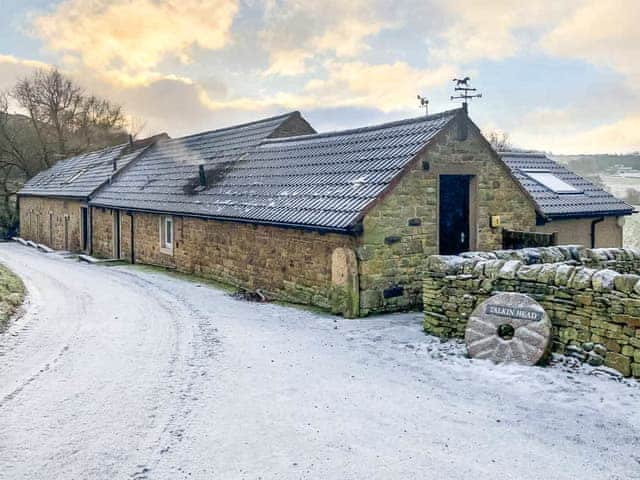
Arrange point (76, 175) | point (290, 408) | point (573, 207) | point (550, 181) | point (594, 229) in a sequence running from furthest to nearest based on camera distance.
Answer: point (76, 175), point (550, 181), point (594, 229), point (573, 207), point (290, 408)

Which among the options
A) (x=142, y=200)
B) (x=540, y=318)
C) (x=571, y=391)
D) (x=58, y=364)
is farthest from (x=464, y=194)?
(x=142, y=200)

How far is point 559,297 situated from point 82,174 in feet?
96.2

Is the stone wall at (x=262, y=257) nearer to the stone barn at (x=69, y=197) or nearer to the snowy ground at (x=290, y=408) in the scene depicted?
the snowy ground at (x=290, y=408)

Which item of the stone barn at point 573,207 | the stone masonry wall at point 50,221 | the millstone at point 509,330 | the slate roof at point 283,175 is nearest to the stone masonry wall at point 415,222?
the slate roof at point 283,175

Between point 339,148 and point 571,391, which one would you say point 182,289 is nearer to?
point 339,148

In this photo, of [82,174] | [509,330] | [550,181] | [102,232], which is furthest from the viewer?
[82,174]

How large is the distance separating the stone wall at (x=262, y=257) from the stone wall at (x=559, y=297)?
2.28 m

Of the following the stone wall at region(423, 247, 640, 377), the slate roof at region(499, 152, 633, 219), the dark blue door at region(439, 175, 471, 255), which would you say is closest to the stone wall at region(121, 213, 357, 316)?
the stone wall at region(423, 247, 640, 377)

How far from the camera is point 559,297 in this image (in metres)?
8.16

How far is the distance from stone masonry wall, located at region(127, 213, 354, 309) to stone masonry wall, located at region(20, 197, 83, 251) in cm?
1028

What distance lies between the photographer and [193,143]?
25.2m

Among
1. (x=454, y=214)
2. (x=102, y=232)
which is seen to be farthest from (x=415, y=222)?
(x=102, y=232)

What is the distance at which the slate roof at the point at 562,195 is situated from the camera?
58.0ft

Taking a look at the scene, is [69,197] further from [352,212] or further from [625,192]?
[625,192]
